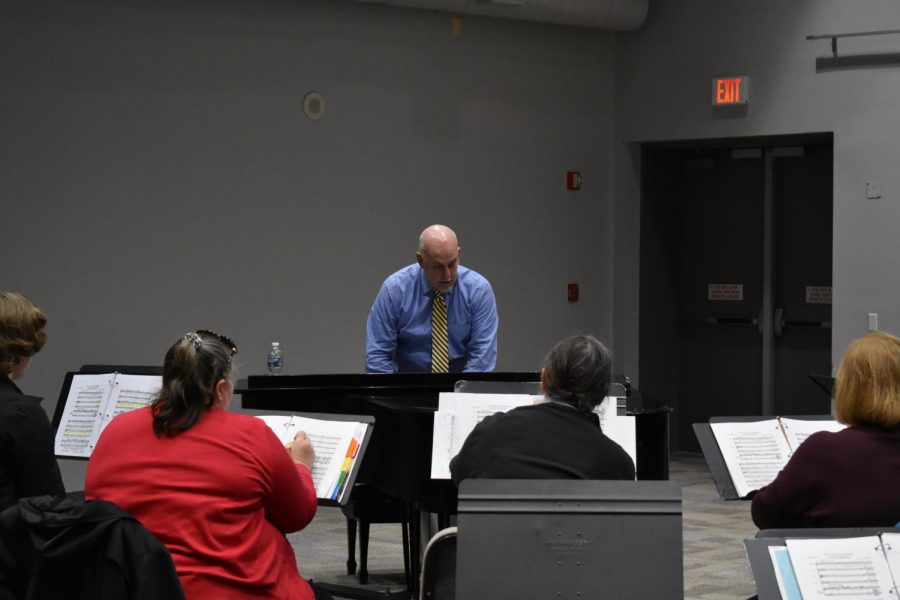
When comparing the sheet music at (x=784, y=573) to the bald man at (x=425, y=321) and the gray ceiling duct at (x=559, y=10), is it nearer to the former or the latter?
the bald man at (x=425, y=321)

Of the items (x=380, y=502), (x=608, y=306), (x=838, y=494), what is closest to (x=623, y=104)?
(x=608, y=306)

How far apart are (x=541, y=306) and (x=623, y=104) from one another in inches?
61.8

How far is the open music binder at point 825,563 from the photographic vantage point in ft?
9.12

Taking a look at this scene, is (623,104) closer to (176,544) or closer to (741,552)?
(741,552)

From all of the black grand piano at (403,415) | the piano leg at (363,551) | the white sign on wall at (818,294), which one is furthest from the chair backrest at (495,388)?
the white sign on wall at (818,294)

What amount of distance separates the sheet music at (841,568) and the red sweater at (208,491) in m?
1.23

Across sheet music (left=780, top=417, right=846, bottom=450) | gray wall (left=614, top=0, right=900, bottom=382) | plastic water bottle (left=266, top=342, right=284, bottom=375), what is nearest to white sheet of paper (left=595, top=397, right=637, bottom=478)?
sheet music (left=780, top=417, right=846, bottom=450)

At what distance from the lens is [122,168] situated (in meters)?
6.86

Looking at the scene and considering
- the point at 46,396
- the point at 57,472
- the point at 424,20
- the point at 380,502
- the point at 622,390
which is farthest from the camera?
the point at 424,20

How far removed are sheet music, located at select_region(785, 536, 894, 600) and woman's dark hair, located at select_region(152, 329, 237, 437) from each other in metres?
1.42

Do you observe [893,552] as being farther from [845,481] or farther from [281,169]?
[281,169]

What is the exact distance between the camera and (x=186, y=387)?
9.94 feet

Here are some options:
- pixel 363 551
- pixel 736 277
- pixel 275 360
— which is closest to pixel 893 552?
pixel 363 551

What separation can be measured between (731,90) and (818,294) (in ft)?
4.99
